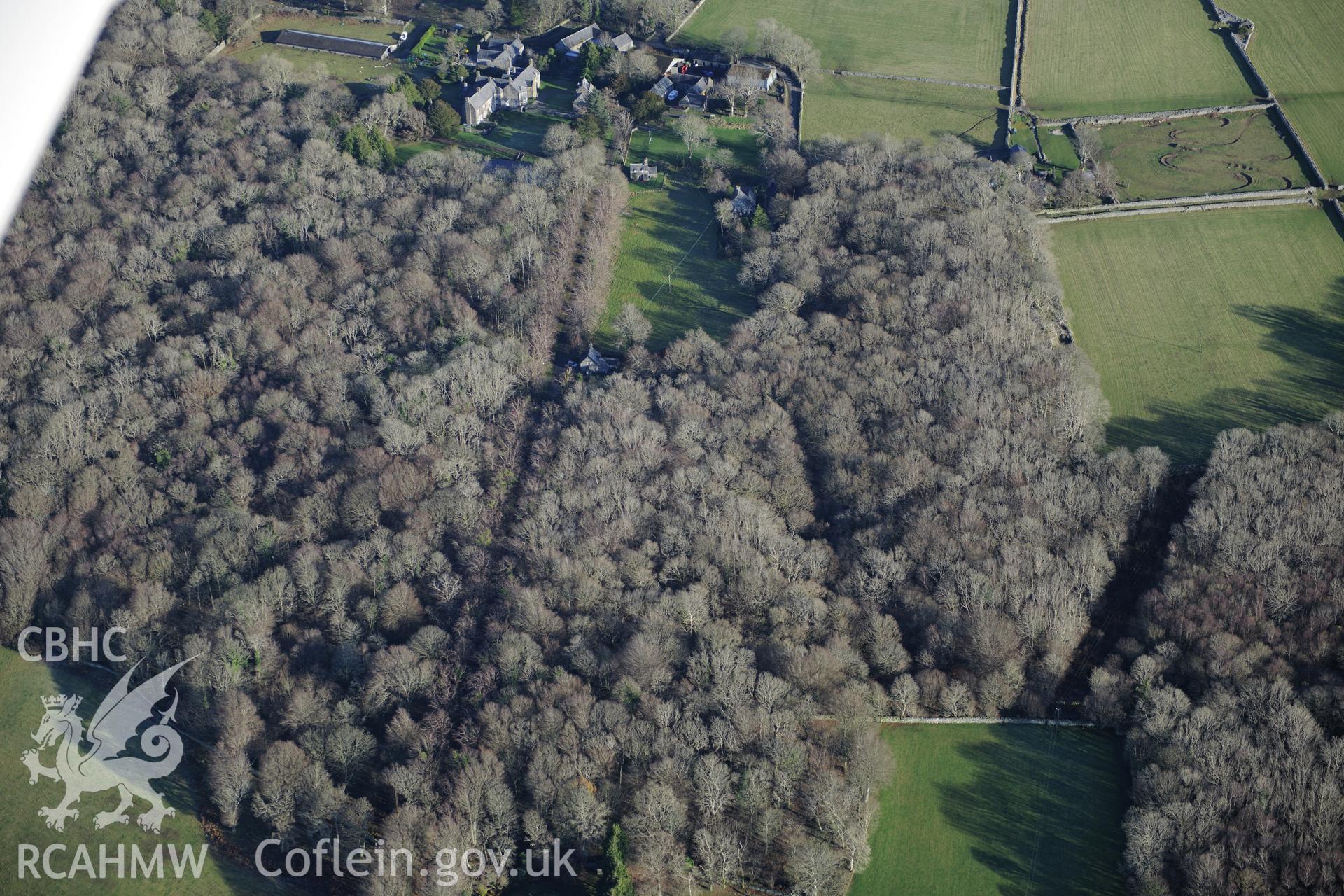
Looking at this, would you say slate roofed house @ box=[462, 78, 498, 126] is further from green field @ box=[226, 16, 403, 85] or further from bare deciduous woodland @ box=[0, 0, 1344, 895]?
green field @ box=[226, 16, 403, 85]

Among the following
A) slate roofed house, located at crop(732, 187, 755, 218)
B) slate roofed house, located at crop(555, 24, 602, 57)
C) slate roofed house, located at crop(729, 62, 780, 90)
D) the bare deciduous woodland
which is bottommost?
the bare deciduous woodland

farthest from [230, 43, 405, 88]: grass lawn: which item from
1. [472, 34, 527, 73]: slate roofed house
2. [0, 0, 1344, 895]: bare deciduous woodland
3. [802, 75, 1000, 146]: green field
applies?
[802, 75, 1000, 146]: green field

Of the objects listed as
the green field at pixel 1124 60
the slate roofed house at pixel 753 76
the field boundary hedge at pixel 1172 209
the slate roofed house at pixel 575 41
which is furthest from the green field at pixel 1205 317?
the slate roofed house at pixel 575 41

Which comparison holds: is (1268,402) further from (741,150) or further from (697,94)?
(697,94)

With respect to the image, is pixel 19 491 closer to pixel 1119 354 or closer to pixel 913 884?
pixel 913 884

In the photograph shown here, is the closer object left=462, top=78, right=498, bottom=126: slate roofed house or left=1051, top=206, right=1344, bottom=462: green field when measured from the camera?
left=1051, top=206, right=1344, bottom=462: green field

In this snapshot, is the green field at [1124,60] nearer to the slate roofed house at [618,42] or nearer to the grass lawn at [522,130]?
the slate roofed house at [618,42]

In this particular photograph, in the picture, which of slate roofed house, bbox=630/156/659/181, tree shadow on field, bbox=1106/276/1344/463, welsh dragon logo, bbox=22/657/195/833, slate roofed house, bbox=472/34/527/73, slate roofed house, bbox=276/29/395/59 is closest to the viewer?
welsh dragon logo, bbox=22/657/195/833
